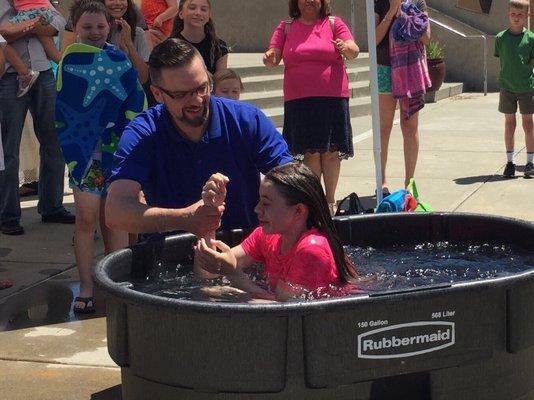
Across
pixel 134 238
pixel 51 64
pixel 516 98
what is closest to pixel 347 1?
pixel 516 98

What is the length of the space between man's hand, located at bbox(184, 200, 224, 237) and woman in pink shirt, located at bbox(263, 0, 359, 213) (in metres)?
3.37

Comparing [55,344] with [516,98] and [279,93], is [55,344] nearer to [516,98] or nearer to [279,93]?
[516,98]

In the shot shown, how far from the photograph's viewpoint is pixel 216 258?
3576mm

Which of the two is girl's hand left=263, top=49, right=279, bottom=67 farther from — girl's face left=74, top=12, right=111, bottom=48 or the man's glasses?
Answer: the man's glasses

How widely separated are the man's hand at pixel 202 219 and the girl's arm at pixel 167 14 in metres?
4.19

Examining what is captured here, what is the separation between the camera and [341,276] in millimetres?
3668

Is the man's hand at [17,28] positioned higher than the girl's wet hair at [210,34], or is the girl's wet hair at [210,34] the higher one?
the man's hand at [17,28]

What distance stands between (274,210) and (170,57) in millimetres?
758

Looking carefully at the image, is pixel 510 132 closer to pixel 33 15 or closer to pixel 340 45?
pixel 340 45

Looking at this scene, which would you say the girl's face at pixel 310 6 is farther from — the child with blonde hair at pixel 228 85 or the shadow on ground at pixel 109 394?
the shadow on ground at pixel 109 394

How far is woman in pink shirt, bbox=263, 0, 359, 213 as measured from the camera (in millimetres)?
7039

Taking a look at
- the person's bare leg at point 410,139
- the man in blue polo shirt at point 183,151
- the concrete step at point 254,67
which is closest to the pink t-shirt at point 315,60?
the person's bare leg at point 410,139

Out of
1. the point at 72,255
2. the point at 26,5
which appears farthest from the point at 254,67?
the point at 72,255

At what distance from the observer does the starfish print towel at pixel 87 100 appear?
5.21 metres
